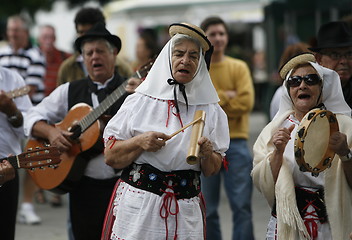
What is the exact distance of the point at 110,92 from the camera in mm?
5750

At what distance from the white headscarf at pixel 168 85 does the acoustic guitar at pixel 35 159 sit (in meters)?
0.80

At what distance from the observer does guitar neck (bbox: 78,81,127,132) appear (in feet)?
18.2

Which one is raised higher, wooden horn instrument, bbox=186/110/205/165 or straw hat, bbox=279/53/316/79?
straw hat, bbox=279/53/316/79

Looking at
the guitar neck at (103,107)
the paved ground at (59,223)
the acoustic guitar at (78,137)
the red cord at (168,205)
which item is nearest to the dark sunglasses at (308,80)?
the red cord at (168,205)

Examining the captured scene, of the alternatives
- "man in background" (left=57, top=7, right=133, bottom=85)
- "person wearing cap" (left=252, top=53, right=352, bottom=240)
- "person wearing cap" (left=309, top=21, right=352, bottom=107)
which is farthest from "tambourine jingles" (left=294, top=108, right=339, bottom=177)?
"man in background" (left=57, top=7, right=133, bottom=85)

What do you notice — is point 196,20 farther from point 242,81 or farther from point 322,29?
point 322,29

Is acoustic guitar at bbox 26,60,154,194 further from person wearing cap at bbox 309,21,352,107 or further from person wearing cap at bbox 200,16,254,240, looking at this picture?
person wearing cap at bbox 200,16,254,240

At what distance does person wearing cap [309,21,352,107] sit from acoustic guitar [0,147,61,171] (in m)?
1.97

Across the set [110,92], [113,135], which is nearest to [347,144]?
[113,135]

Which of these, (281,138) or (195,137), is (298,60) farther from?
(195,137)

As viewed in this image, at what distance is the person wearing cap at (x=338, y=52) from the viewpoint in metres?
5.36

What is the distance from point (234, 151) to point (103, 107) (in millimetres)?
1652

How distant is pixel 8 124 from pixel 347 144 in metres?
2.60

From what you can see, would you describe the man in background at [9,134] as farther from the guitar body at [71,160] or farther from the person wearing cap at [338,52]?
the person wearing cap at [338,52]
